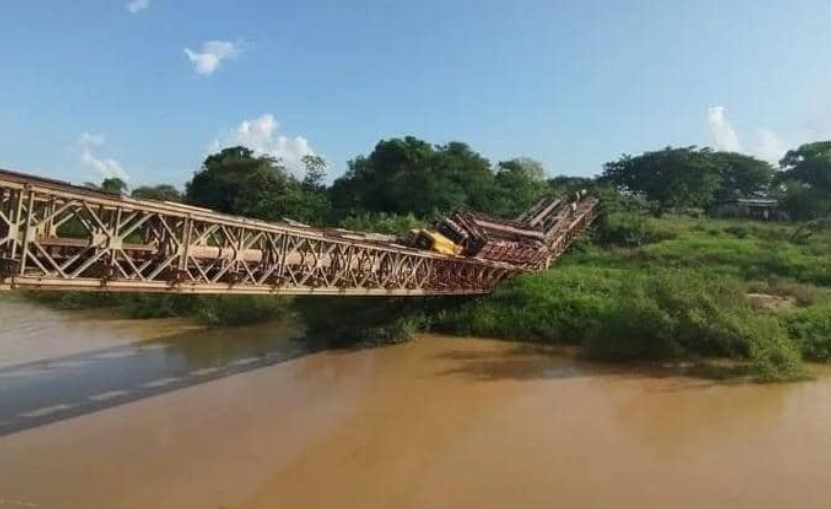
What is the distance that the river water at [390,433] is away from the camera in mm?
10742

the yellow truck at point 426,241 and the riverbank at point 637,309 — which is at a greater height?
the yellow truck at point 426,241

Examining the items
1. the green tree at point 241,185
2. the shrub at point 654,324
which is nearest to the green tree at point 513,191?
the green tree at point 241,185

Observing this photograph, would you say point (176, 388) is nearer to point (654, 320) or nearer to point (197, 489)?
point (197, 489)

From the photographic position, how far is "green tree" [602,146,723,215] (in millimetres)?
56250

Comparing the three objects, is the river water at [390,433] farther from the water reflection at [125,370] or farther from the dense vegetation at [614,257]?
the dense vegetation at [614,257]

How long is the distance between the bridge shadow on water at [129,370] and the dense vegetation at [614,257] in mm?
1965

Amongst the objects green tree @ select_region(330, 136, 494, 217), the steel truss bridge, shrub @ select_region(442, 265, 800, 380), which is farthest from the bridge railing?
green tree @ select_region(330, 136, 494, 217)

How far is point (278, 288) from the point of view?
46.2ft

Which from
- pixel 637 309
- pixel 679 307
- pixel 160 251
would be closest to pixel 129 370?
pixel 160 251

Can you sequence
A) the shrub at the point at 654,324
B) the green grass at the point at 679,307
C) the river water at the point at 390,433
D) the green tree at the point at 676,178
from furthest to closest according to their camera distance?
the green tree at the point at 676,178, the green grass at the point at 679,307, the shrub at the point at 654,324, the river water at the point at 390,433

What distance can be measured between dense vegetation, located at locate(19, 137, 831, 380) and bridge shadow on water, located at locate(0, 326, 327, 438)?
196 centimetres

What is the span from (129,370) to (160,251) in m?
8.48

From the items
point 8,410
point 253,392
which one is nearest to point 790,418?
point 253,392

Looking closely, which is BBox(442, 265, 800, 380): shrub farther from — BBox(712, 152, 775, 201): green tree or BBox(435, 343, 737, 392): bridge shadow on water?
BBox(712, 152, 775, 201): green tree
